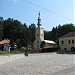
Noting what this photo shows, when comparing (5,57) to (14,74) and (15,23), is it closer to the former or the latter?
(14,74)

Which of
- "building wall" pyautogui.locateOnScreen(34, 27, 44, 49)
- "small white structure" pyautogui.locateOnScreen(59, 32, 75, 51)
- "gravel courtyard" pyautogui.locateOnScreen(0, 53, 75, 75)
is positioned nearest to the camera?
"gravel courtyard" pyautogui.locateOnScreen(0, 53, 75, 75)

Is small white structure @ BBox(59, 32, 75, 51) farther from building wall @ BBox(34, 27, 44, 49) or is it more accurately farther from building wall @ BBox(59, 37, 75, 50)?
building wall @ BBox(34, 27, 44, 49)

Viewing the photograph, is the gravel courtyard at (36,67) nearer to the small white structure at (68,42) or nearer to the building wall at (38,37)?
the small white structure at (68,42)

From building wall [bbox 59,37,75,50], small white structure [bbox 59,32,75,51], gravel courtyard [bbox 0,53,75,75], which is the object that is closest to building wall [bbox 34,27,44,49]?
building wall [bbox 59,37,75,50]

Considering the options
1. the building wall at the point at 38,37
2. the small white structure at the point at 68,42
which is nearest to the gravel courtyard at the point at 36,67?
the small white structure at the point at 68,42

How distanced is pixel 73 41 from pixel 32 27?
72.0m

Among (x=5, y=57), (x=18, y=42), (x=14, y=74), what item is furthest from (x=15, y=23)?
(x=14, y=74)

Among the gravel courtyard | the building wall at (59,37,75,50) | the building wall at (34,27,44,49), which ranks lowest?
the gravel courtyard

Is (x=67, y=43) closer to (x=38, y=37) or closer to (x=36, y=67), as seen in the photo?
(x=38, y=37)

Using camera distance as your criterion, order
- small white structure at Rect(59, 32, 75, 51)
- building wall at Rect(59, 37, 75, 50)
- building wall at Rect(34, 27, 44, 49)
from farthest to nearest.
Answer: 1. building wall at Rect(34, 27, 44, 49)
2. building wall at Rect(59, 37, 75, 50)
3. small white structure at Rect(59, 32, 75, 51)

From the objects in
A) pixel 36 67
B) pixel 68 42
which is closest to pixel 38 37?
pixel 68 42

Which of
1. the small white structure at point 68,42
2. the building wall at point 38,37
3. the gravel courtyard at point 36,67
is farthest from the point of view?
the building wall at point 38,37

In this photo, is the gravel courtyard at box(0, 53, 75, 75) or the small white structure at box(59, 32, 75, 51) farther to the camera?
the small white structure at box(59, 32, 75, 51)

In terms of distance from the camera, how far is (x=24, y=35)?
4537 inches
